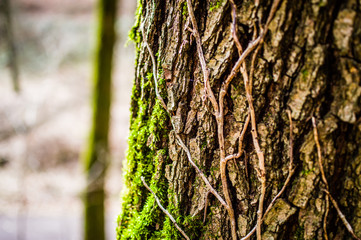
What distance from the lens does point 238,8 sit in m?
0.95

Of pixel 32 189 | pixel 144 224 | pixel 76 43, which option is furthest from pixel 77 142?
pixel 144 224

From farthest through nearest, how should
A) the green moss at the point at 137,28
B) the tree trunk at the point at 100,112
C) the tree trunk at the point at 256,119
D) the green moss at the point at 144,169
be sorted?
1. the tree trunk at the point at 100,112
2. the green moss at the point at 137,28
3. the green moss at the point at 144,169
4. the tree trunk at the point at 256,119

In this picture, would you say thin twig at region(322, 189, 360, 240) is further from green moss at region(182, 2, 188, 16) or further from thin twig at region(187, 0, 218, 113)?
green moss at region(182, 2, 188, 16)

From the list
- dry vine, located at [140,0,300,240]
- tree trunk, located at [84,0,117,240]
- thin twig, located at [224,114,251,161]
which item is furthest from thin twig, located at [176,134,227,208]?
tree trunk, located at [84,0,117,240]

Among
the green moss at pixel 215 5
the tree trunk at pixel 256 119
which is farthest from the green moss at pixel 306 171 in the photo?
the green moss at pixel 215 5

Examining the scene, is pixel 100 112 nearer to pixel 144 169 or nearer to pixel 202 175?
pixel 144 169

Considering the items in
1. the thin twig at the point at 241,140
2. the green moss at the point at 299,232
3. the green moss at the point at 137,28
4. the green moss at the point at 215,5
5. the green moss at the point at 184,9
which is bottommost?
the green moss at the point at 299,232

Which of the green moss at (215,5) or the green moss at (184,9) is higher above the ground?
the green moss at (184,9)

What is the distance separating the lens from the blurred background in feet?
24.1

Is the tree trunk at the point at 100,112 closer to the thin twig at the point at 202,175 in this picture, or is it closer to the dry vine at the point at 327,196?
the thin twig at the point at 202,175

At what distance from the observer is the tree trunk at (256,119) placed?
88 centimetres

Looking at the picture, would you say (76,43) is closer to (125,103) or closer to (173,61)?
(125,103)

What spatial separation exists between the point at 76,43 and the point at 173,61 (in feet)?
52.7

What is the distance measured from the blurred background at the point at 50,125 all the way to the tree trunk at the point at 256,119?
3.74 metres
